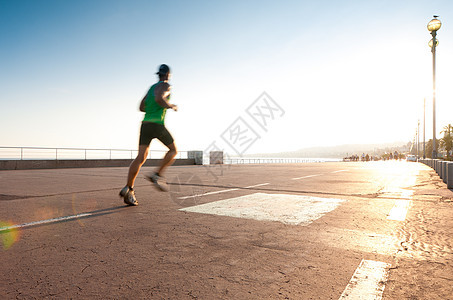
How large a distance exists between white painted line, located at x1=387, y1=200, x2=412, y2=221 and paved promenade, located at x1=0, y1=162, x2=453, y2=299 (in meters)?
0.02

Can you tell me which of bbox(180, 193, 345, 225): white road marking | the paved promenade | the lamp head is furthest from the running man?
the lamp head

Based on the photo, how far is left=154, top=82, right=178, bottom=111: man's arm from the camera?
16.9 feet

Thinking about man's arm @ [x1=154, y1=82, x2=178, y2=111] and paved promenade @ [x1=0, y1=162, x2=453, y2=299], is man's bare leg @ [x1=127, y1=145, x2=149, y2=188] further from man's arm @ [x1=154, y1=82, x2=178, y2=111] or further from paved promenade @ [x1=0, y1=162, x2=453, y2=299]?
man's arm @ [x1=154, y1=82, x2=178, y2=111]

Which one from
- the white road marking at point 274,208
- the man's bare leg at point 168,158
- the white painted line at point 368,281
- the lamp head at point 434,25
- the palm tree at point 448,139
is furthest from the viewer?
the palm tree at point 448,139

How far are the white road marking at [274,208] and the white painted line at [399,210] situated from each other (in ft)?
2.78

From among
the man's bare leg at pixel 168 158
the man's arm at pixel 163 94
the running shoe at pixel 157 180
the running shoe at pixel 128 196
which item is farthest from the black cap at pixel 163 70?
the running shoe at pixel 128 196

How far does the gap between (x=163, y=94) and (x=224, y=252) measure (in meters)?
3.14

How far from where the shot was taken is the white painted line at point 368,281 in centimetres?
202

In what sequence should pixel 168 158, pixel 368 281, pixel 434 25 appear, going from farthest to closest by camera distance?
1. pixel 434 25
2. pixel 168 158
3. pixel 368 281

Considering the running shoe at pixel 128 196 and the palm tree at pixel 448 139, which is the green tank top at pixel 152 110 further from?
the palm tree at pixel 448 139

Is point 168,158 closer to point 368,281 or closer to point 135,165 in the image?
point 135,165

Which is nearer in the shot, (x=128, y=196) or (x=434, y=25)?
(x=128, y=196)

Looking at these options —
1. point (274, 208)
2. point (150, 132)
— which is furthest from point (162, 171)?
point (274, 208)

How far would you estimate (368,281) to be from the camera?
2219 mm
